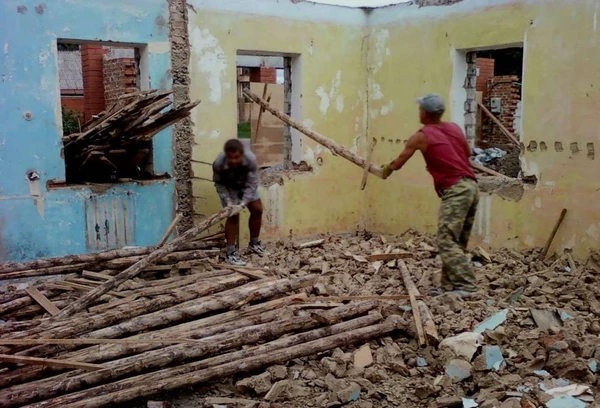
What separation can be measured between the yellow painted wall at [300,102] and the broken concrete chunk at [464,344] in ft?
13.3

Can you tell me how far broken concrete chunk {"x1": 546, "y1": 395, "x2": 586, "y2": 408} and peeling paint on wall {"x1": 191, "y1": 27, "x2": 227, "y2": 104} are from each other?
5.38 metres

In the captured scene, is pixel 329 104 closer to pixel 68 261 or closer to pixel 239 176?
pixel 239 176

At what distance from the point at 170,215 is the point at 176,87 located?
5.16 feet

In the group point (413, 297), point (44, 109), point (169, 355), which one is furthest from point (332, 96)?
point (169, 355)

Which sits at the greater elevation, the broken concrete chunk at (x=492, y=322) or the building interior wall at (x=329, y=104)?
the building interior wall at (x=329, y=104)

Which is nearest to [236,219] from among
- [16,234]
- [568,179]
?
[16,234]

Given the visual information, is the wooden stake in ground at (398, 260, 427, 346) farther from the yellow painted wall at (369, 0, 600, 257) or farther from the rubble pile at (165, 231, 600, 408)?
the yellow painted wall at (369, 0, 600, 257)

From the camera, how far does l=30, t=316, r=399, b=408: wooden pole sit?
3.82 m

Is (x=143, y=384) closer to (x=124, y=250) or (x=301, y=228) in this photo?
(x=124, y=250)

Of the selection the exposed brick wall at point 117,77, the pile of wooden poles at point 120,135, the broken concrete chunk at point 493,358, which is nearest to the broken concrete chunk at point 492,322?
the broken concrete chunk at point 493,358

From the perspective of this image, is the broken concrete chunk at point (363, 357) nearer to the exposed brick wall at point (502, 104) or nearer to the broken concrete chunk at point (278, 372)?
the broken concrete chunk at point (278, 372)

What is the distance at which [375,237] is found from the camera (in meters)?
9.06

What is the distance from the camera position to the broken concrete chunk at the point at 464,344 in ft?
14.6

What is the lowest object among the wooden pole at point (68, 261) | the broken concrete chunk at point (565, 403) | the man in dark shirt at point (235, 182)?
the broken concrete chunk at point (565, 403)
